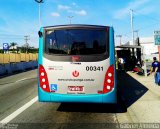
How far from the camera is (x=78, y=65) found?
8.81 metres

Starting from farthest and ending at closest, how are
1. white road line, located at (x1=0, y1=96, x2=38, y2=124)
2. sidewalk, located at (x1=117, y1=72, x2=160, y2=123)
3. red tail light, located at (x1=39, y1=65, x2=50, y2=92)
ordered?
red tail light, located at (x1=39, y1=65, x2=50, y2=92), white road line, located at (x1=0, y1=96, x2=38, y2=124), sidewalk, located at (x1=117, y1=72, x2=160, y2=123)

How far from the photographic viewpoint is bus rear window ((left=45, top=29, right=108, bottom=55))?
893 cm

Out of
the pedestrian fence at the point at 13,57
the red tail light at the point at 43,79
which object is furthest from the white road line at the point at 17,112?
the pedestrian fence at the point at 13,57

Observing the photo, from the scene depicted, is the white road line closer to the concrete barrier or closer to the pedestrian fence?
the concrete barrier

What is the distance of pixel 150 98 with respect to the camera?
1119 cm

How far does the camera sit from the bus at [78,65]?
8.82m

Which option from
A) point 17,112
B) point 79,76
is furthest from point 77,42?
point 17,112

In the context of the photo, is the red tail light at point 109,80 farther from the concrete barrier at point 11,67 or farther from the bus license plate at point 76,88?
the concrete barrier at point 11,67

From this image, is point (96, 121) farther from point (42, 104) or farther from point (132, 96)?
point (132, 96)

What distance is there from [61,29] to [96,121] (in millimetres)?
2966

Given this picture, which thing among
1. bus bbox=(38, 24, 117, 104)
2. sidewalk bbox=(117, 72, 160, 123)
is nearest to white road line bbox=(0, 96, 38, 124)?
bus bbox=(38, 24, 117, 104)

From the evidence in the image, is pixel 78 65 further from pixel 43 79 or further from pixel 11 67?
pixel 11 67

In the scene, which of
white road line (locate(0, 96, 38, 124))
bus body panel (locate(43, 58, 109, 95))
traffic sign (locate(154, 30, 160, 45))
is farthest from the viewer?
traffic sign (locate(154, 30, 160, 45))

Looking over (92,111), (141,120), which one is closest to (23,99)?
(92,111)
